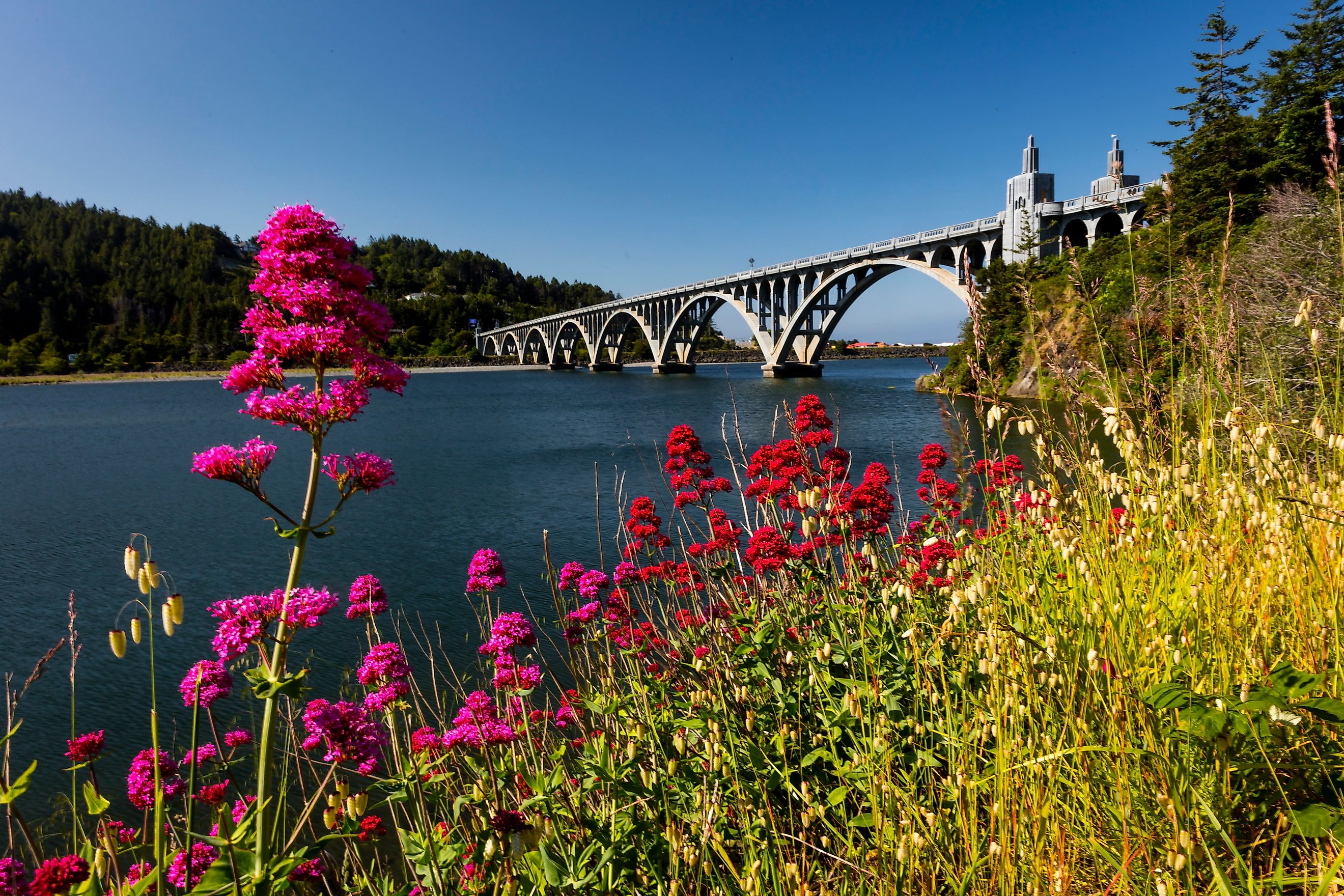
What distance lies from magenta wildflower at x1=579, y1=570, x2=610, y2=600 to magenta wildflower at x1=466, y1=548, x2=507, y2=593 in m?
0.46

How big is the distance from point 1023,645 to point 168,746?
20.6ft

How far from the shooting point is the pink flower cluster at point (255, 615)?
1.71m

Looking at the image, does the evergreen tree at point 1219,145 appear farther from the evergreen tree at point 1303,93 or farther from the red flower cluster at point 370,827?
the red flower cluster at point 370,827

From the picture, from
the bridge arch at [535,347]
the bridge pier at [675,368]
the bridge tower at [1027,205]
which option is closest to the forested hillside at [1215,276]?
the bridge tower at [1027,205]

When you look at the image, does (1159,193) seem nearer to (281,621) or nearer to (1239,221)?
(281,621)

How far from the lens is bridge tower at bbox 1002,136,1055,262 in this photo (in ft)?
123

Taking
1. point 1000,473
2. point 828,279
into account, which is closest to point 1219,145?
point 1000,473

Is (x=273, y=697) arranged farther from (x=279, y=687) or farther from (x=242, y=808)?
(x=242, y=808)

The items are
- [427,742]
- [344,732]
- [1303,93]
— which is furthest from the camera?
[1303,93]

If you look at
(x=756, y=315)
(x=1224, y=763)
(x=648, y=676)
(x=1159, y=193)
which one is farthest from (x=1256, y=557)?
(x=756, y=315)

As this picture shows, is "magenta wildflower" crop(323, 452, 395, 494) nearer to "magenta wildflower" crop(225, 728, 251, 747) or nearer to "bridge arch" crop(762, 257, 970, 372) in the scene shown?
"magenta wildflower" crop(225, 728, 251, 747)

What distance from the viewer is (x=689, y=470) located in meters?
4.13

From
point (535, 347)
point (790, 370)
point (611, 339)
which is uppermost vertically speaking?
point (535, 347)

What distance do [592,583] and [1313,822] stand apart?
8.45 ft
